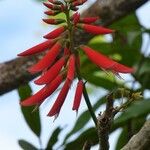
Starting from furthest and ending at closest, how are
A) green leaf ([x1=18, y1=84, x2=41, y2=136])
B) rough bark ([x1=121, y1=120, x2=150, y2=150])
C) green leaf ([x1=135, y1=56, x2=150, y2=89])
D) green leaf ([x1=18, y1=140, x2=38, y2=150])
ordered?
green leaf ([x1=135, y1=56, x2=150, y2=89]) → green leaf ([x1=18, y1=84, x2=41, y2=136]) → green leaf ([x1=18, y1=140, x2=38, y2=150]) → rough bark ([x1=121, y1=120, x2=150, y2=150])

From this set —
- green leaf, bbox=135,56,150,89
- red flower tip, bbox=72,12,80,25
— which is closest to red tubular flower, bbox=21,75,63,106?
red flower tip, bbox=72,12,80,25

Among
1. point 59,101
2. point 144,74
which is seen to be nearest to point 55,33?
point 59,101

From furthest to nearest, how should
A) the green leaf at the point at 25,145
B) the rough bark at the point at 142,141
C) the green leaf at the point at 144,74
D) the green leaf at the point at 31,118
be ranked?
the green leaf at the point at 144,74 → the green leaf at the point at 31,118 → the green leaf at the point at 25,145 → the rough bark at the point at 142,141

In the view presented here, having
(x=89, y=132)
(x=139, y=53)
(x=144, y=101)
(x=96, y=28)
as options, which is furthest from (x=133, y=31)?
(x=96, y=28)

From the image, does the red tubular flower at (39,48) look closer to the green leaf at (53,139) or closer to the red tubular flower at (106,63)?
the red tubular flower at (106,63)

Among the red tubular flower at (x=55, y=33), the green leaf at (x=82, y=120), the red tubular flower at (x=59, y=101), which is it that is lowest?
the green leaf at (x=82, y=120)

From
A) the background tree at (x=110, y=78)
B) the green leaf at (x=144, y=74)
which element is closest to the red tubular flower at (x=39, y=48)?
the background tree at (x=110, y=78)

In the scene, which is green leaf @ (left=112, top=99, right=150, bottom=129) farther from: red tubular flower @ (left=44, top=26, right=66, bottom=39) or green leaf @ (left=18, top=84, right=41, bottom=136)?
red tubular flower @ (left=44, top=26, right=66, bottom=39)
